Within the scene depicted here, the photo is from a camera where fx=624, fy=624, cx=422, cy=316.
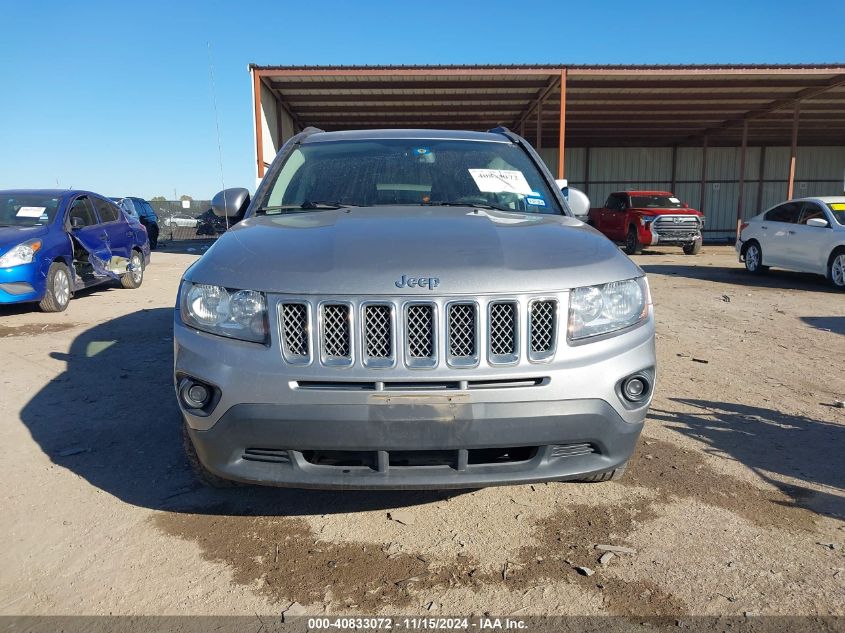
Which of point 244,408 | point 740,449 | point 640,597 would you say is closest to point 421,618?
point 640,597

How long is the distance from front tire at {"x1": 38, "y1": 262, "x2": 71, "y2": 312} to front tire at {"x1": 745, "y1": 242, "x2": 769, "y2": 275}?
463 inches

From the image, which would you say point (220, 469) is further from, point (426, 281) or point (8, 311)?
point (8, 311)

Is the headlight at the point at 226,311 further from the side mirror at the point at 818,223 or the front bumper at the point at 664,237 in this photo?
the front bumper at the point at 664,237

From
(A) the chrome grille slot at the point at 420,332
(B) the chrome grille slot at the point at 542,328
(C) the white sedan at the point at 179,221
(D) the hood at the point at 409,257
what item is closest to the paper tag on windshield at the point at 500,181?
(D) the hood at the point at 409,257

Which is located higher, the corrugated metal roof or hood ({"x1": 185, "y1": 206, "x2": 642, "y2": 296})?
the corrugated metal roof

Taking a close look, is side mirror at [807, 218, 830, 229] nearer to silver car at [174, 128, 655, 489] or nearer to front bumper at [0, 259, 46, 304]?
silver car at [174, 128, 655, 489]

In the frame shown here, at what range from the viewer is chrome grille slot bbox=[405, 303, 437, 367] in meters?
2.17

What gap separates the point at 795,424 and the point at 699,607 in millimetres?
2277

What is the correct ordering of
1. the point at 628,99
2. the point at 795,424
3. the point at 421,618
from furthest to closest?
1. the point at 628,99
2. the point at 795,424
3. the point at 421,618

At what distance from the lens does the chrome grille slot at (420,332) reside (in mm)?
2166

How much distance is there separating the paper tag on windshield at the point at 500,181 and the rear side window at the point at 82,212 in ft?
23.3

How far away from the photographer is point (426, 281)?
2.20 metres

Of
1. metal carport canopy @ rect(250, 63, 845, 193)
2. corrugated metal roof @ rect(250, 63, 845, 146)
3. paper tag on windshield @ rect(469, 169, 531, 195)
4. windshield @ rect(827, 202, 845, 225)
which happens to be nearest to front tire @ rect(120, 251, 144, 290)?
metal carport canopy @ rect(250, 63, 845, 193)

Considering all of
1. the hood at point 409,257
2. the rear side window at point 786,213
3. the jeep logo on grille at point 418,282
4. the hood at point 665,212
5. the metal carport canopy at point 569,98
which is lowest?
the hood at point 665,212
